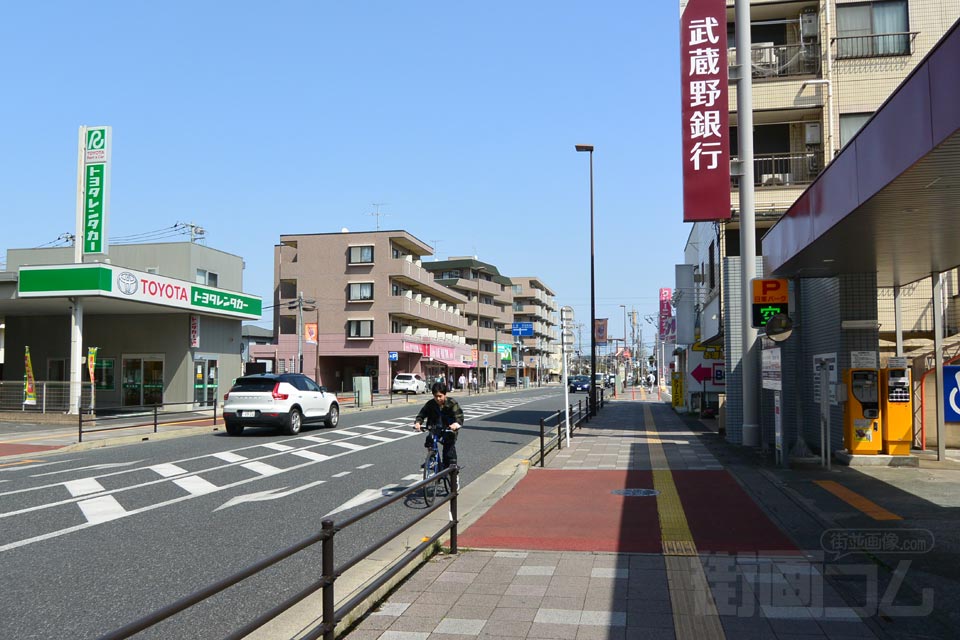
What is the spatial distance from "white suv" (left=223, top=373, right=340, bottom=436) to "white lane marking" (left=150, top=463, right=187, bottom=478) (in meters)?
5.91

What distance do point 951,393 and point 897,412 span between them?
2121 mm

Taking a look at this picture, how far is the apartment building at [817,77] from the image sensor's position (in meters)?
20.3

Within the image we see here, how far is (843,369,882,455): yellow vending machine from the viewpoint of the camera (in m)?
12.5

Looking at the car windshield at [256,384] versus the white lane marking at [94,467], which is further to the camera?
the car windshield at [256,384]

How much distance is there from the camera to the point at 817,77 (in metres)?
21.0

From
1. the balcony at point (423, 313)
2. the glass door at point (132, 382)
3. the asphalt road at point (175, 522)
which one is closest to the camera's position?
the asphalt road at point (175, 522)

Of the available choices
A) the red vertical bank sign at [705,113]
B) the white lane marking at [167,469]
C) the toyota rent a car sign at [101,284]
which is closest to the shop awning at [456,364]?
the toyota rent a car sign at [101,284]

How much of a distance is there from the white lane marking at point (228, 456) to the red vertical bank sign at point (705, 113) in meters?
10.5

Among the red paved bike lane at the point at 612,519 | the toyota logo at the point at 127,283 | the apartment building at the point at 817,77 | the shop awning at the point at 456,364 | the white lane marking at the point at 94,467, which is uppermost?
the apartment building at the point at 817,77

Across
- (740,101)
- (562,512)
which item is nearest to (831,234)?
(562,512)

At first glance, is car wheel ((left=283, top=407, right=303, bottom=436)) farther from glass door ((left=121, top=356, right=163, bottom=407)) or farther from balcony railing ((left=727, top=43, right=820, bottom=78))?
balcony railing ((left=727, top=43, right=820, bottom=78))

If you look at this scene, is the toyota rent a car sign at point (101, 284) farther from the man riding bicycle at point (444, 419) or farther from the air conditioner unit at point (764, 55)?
the air conditioner unit at point (764, 55)

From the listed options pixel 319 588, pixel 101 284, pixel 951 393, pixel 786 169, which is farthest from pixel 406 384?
pixel 319 588

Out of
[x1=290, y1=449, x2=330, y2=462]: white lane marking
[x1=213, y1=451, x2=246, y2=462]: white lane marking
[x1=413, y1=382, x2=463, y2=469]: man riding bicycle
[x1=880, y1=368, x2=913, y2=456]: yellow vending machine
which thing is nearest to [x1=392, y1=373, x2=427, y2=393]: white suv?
[x1=290, y1=449, x2=330, y2=462]: white lane marking
